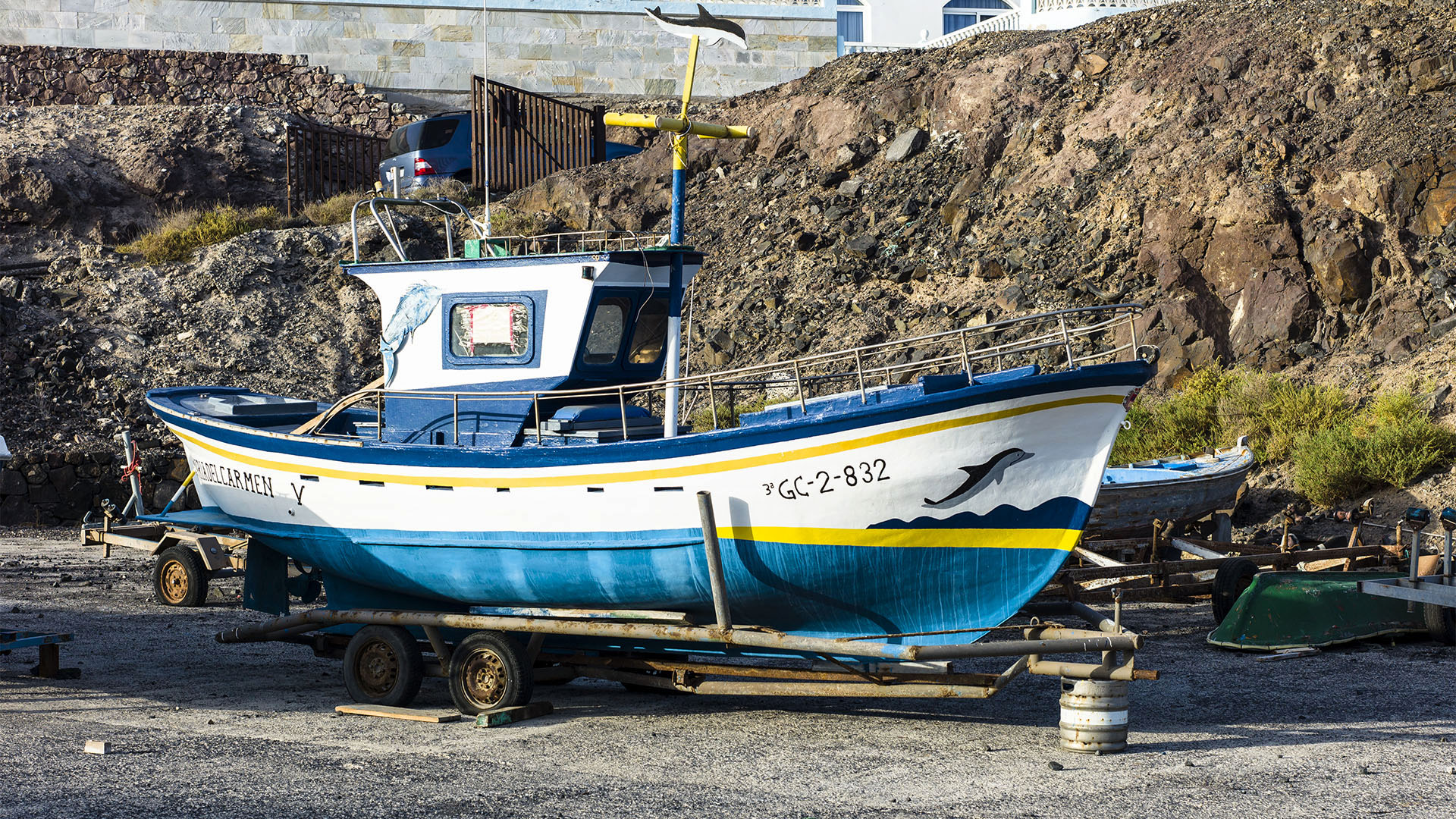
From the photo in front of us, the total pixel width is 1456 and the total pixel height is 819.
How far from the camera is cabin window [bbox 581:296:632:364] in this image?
10047 mm

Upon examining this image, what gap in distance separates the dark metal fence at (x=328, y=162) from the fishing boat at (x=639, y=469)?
18.7 metres

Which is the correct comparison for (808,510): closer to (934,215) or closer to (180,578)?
(180,578)

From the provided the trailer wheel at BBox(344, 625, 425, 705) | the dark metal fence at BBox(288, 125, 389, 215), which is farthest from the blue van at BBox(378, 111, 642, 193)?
the trailer wheel at BBox(344, 625, 425, 705)

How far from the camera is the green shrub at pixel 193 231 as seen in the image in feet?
88.5

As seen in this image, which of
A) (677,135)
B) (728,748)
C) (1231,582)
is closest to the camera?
(728,748)

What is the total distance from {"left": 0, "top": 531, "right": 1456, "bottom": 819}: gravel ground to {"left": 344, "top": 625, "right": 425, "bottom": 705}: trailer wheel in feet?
1.10

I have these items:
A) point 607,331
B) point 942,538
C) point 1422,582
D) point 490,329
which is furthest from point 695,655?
point 1422,582

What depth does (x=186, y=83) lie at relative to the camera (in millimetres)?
31031

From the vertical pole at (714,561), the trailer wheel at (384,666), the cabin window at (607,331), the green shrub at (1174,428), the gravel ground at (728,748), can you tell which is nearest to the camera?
the gravel ground at (728,748)

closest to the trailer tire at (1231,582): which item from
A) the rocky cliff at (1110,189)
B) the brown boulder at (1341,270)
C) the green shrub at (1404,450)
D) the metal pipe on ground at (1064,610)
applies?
the metal pipe on ground at (1064,610)

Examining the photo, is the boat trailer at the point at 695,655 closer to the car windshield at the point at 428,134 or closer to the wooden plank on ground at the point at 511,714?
the wooden plank on ground at the point at 511,714

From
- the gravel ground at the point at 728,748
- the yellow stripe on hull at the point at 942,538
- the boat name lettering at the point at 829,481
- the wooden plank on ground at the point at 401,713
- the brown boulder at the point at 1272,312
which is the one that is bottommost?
the gravel ground at the point at 728,748

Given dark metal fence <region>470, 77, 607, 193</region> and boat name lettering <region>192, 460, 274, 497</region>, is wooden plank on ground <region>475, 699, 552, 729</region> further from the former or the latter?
dark metal fence <region>470, 77, 607, 193</region>

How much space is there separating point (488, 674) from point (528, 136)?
852 inches
